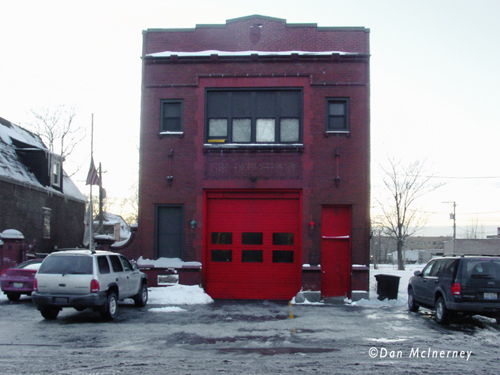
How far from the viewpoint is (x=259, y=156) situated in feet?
58.0

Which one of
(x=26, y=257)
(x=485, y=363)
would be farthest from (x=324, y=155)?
(x=26, y=257)

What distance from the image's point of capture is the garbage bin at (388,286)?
55.7 ft

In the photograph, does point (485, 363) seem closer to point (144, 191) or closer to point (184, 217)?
point (184, 217)

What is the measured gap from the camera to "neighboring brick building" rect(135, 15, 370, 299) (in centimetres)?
1745

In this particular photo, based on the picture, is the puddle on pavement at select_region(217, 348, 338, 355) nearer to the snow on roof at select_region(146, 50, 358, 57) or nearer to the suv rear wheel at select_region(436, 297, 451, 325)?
the suv rear wheel at select_region(436, 297, 451, 325)

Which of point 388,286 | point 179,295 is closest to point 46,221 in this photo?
point 179,295

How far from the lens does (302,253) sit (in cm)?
1722

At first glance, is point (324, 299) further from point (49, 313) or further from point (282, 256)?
point (49, 313)

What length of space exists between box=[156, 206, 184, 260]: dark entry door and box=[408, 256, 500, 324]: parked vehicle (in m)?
8.69

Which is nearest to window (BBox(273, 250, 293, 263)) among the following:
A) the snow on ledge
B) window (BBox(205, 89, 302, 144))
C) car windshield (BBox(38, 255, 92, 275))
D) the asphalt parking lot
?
the snow on ledge

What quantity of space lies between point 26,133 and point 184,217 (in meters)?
21.8

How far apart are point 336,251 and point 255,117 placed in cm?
553

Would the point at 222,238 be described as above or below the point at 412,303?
above

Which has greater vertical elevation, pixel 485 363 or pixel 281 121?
pixel 281 121
